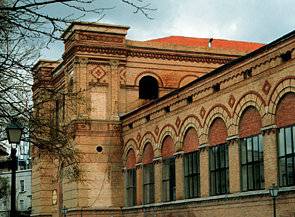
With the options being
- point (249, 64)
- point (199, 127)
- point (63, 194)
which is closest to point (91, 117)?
point (63, 194)

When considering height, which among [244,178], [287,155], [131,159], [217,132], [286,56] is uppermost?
[286,56]

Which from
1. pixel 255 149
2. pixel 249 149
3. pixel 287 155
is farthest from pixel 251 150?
pixel 287 155

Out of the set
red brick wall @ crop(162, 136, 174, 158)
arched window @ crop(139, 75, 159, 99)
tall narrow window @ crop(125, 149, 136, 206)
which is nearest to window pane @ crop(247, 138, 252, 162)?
red brick wall @ crop(162, 136, 174, 158)

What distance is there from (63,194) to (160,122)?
1202 cm

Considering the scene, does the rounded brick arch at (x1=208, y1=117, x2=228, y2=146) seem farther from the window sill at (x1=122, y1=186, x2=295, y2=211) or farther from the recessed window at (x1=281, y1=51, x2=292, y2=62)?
the recessed window at (x1=281, y1=51, x2=292, y2=62)

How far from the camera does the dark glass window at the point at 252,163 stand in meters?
31.4

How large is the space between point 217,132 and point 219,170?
196cm

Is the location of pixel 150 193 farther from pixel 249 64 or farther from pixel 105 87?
pixel 249 64

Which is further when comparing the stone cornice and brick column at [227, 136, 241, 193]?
the stone cornice

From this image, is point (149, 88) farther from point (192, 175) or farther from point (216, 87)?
point (216, 87)

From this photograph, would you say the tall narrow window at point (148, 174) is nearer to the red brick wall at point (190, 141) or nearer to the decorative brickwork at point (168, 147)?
the decorative brickwork at point (168, 147)

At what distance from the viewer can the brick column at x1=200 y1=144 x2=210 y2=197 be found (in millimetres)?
36094

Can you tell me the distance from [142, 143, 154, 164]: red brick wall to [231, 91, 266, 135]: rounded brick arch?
11.2 meters

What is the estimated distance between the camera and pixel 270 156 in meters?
30.4
